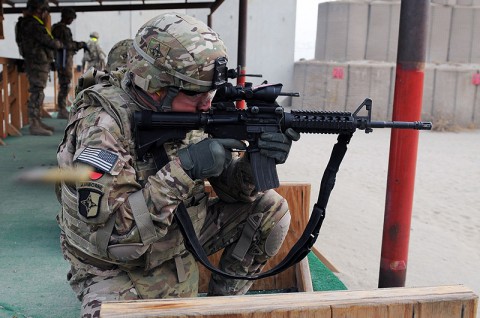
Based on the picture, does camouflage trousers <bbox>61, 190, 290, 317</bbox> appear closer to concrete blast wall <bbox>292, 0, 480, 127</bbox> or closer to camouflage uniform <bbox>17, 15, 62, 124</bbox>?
camouflage uniform <bbox>17, 15, 62, 124</bbox>

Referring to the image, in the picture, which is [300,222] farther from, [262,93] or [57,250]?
[57,250]

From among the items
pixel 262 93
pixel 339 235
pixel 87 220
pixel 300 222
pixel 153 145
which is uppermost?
pixel 262 93

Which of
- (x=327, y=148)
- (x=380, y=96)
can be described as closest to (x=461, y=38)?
(x=380, y=96)

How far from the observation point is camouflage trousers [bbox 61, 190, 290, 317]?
202 centimetres

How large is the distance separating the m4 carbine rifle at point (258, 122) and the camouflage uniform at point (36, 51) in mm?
6410

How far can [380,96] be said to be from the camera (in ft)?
51.3

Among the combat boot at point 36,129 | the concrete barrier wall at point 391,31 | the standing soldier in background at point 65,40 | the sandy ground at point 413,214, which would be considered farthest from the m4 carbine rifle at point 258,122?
the concrete barrier wall at point 391,31

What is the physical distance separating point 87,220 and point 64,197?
0.65 feet

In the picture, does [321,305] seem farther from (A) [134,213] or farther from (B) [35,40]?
(B) [35,40]

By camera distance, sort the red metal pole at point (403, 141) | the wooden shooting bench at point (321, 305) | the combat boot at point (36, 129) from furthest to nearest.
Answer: the combat boot at point (36, 129), the red metal pole at point (403, 141), the wooden shooting bench at point (321, 305)

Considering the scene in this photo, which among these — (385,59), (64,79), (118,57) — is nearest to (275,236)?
(118,57)

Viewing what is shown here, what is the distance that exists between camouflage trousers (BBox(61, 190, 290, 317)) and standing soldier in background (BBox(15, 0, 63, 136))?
20.5 ft

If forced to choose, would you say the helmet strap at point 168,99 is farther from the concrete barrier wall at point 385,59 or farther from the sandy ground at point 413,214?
the concrete barrier wall at point 385,59

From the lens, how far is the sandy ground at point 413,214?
4277 mm
